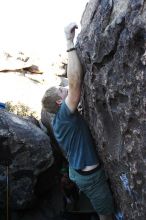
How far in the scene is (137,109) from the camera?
4637 millimetres

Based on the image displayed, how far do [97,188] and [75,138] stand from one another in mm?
920

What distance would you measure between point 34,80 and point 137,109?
37.3 feet

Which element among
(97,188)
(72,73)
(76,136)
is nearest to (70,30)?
(72,73)

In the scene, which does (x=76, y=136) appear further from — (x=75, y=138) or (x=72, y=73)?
(x=72, y=73)

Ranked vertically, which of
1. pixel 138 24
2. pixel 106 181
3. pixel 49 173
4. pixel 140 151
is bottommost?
pixel 49 173

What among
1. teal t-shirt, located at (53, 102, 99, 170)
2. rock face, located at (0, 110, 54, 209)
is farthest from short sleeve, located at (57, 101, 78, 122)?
rock face, located at (0, 110, 54, 209)

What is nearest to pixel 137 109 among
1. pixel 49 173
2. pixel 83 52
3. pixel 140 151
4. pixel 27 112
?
pixel 140 151

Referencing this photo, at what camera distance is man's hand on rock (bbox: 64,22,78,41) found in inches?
212

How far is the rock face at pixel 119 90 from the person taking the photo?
4.50 m

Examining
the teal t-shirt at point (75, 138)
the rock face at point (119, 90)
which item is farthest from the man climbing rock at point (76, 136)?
the rock face at point (119, 90)

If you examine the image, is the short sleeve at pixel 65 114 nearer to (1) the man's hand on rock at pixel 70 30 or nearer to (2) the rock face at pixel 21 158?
(1) the man's hand on rock at pixel 70 30

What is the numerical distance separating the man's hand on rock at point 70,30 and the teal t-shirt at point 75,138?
3.10 ft

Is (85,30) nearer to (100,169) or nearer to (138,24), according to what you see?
(138,24)

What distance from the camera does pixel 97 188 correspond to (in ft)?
20.1
